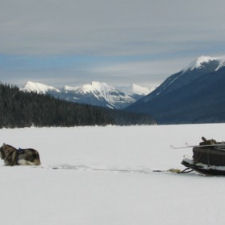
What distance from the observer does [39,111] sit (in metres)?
141

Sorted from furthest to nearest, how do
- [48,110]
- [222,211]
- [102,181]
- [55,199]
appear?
1. [48,110]
2. [102,181]
3. [55,199]
4. [222,211]

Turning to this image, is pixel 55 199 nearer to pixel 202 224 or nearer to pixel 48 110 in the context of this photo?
pixel 202 224

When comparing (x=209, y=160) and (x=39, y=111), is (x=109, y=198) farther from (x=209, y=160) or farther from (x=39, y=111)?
(x=39, y=111)

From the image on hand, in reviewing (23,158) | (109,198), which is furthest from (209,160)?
(23,158)

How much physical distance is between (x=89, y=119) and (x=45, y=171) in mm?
131712

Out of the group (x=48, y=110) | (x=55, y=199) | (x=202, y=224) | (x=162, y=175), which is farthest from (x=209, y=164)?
(x=48, y=110)

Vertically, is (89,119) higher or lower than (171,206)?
higher

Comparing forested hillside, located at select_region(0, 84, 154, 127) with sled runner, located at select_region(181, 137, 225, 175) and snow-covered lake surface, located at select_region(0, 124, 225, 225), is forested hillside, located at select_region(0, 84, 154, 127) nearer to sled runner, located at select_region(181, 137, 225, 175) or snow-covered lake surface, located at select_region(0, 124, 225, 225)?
sled runner, located at select_region(181, 137, 225, 175)

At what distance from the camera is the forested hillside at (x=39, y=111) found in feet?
440

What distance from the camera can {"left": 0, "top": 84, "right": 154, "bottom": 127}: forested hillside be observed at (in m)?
134

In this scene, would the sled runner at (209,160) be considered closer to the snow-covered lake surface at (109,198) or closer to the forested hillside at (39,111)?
the snow-covered lake surface at (109,198)

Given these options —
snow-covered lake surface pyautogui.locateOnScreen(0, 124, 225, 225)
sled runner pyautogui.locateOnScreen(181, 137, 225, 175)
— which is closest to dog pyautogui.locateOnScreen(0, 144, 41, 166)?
snow-covered lake surface pyautogui.locateOnScreen(0, 124, 225, 225)

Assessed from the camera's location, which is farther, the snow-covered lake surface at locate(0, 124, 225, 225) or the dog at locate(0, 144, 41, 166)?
the dog at locate(0, 144, 41, 166)

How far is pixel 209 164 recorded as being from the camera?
18969 millimetres
